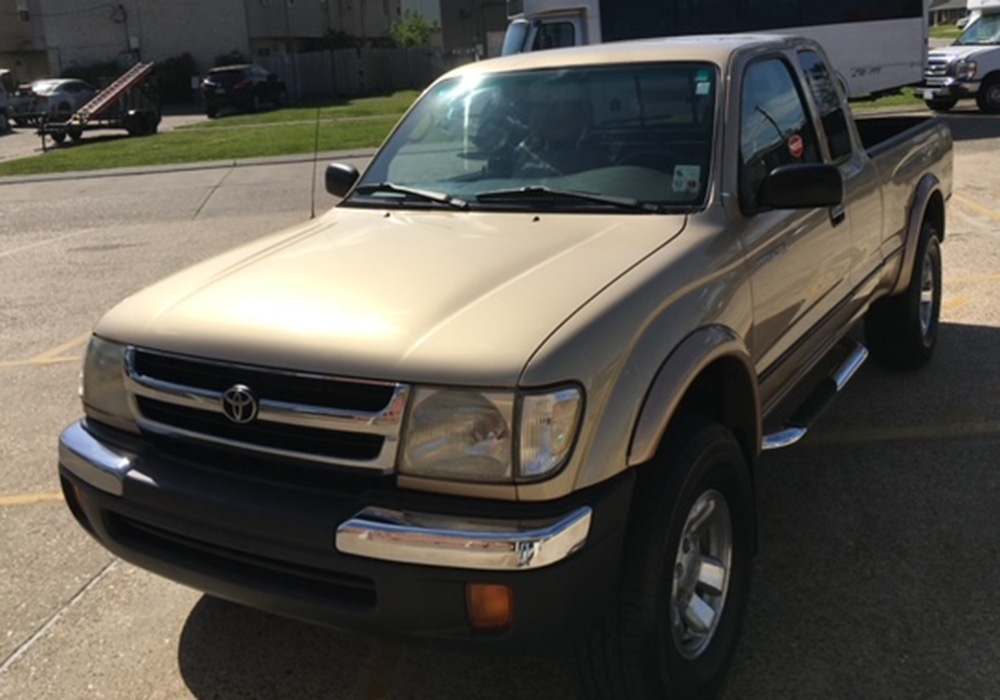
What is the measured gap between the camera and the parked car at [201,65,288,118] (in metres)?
38.4

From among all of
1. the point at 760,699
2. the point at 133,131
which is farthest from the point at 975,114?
the point at 133,131

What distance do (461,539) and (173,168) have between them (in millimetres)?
20222

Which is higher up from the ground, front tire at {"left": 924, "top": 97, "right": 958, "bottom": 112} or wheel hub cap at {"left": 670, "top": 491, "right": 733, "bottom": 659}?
front tire at {"left": 924, "top": 97, "right": 958, "bottom": 112}

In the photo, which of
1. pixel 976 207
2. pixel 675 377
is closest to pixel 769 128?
pixel 675 377

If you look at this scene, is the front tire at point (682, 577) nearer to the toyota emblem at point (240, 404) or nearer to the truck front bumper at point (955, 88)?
the toyota emblem at point (240, 404)

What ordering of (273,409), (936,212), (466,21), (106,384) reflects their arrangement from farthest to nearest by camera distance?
(466,21) → (936,212) → (106,384) → (273,409)

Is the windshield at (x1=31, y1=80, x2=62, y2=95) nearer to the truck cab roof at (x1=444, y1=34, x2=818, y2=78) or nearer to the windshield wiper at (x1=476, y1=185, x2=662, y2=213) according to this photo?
the truck cab roof at (x1=444, y1=34, x2=818, y2=78)

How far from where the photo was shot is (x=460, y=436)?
8.15 ft

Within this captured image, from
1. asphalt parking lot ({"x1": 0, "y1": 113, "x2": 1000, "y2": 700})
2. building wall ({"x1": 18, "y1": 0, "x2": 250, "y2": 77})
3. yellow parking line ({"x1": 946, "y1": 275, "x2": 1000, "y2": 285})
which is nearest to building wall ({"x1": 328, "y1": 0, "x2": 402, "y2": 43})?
building wall ({"x1": 18, "y1": 0, "x2": 250, "y2": 77})

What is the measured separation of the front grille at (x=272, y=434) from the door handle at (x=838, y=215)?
2490 millimetres

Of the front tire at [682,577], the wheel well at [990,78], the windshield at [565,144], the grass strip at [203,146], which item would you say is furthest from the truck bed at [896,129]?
the wheel well at [990,78]

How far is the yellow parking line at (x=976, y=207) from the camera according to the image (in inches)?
414

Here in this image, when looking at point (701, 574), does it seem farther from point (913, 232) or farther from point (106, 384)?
point (913, 232)

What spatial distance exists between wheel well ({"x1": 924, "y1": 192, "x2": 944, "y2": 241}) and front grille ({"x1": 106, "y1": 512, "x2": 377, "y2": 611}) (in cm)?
448
